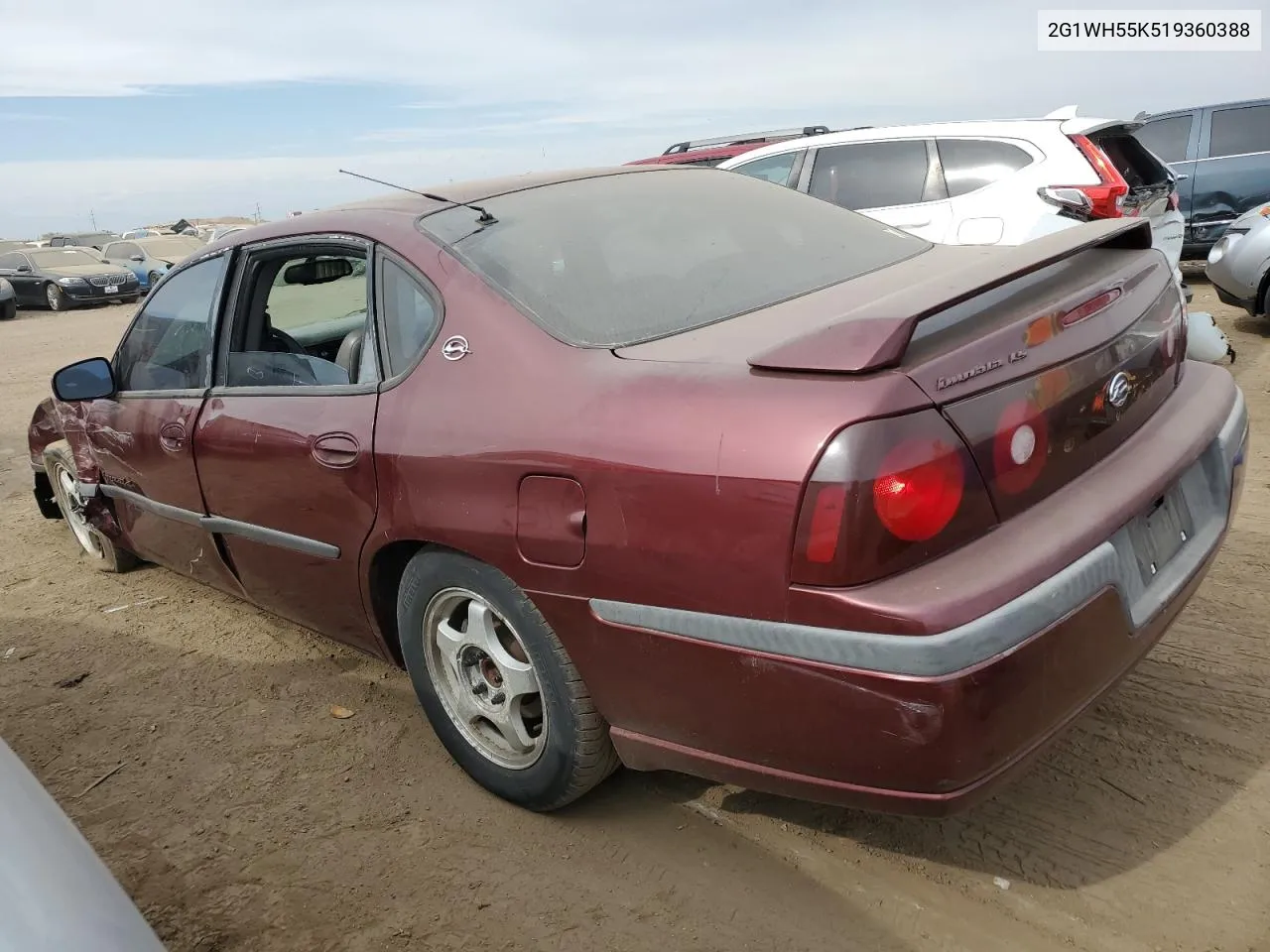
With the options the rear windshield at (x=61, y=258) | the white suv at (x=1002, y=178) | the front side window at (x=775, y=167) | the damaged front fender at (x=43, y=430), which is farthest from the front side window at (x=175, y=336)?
the rear windshield at (x=61, y=258)

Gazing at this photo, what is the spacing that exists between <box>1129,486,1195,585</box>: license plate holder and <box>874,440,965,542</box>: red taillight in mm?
529

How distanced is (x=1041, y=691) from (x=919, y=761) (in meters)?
0.27

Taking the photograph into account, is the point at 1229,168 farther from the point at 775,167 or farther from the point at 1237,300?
the point at 775,167

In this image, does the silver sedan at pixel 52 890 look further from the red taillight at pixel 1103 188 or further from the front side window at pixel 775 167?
the front side window at pixel 775 167

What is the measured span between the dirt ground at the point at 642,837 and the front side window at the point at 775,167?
502 centimetres

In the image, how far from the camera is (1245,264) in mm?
7285

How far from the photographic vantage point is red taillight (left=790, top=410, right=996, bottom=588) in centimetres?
172

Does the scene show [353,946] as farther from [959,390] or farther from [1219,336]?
[1219,336]

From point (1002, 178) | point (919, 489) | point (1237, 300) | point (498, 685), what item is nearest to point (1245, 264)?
point (1237, 300)

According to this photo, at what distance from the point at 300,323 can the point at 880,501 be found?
2.69 metres

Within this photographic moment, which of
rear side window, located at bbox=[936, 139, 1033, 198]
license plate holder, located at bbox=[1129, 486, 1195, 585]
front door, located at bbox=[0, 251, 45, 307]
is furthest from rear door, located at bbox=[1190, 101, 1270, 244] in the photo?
front door, located at bbox=[0, 251, 45, 307]

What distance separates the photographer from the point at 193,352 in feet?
11.2

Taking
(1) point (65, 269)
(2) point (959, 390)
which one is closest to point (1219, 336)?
(2) point (959, 390)

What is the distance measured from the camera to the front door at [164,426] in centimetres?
338
